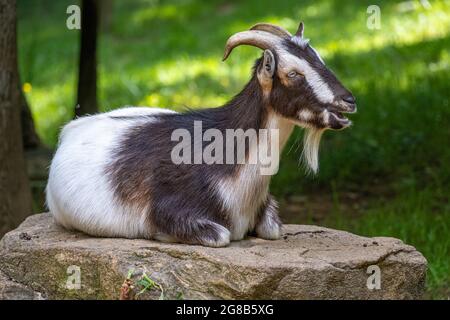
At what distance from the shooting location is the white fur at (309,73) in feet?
15.8

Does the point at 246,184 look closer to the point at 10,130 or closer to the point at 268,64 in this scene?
the point at 268,64

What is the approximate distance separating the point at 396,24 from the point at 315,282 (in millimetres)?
8116

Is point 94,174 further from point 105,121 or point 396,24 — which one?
point 396,24

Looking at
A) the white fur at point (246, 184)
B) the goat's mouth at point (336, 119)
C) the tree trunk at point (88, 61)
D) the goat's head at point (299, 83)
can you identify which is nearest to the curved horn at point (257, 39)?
the goat's head at point (299, 83)

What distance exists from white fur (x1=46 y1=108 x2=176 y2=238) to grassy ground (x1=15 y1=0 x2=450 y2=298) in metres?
1.07

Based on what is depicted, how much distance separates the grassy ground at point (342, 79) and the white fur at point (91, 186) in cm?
107

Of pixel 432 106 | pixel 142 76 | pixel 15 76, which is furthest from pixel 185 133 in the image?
pixel 142 76

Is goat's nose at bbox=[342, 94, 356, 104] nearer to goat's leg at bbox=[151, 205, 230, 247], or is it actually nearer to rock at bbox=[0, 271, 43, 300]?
goat's leg at bbox=[151, 205, 230, 247]

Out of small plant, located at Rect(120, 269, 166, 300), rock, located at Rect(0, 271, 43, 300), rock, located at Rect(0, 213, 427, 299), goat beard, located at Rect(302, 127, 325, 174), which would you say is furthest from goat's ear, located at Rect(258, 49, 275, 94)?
rock, located at Rect(0, 271, 43, 300)

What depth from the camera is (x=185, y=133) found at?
520 cm

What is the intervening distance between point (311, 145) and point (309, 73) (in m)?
0.42

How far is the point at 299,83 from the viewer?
15.9ft

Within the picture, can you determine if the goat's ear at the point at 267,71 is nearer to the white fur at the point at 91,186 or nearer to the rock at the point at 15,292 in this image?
the white fur at the point at 91,186

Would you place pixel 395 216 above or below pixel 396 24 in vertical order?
below
